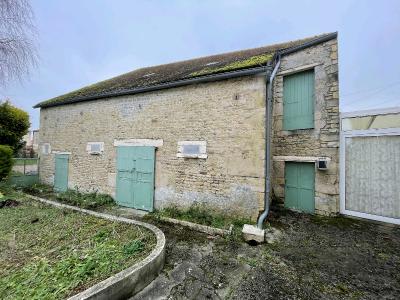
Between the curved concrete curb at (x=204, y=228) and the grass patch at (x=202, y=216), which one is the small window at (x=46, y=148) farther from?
the curved concrete curb at (x=204, y=228)

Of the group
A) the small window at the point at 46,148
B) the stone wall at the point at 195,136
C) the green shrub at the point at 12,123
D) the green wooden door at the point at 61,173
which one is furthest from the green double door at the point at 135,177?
the green shrub at the point at 12,123

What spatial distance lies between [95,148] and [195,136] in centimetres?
465

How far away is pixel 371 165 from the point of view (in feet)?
20.7

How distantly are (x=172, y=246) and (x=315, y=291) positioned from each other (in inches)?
108

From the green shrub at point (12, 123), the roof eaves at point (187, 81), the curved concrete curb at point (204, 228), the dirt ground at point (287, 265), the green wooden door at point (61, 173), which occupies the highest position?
the roof eaves at point (187, 81)

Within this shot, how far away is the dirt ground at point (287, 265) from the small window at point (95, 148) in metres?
4.60

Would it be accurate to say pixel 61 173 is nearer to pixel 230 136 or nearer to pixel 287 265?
pixel 230 136

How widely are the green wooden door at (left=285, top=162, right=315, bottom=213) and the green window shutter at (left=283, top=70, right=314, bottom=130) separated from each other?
135cm

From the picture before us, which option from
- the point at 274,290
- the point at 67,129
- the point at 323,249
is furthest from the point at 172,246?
the point at 67,129

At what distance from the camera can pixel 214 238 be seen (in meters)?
5.17

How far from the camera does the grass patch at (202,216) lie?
574 centimetres

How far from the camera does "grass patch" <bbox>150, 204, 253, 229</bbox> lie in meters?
5.74

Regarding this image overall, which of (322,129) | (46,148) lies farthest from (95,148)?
(322,129)

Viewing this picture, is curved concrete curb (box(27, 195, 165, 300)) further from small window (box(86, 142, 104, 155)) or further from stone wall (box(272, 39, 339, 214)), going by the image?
small window (box(86, 142, 104, 155))
